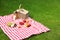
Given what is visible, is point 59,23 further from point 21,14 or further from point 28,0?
point 28,0

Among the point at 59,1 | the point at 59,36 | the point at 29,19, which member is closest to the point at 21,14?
the point at 29,19

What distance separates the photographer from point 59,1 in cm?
328

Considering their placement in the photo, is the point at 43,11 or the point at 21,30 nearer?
the point at 21,30

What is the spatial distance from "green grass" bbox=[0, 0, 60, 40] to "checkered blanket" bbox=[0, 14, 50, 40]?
0.06 metres

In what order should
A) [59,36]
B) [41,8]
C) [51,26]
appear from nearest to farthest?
[59,36] → [51,26] → [41,8]

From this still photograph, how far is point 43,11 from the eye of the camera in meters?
2.84

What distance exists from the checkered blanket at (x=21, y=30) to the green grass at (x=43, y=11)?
0.21 feet

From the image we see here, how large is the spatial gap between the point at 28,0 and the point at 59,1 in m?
0.64

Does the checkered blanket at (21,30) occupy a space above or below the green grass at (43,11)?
below

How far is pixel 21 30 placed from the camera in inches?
88.0

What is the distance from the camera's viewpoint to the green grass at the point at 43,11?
7.17 feet

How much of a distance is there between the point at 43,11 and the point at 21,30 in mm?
769

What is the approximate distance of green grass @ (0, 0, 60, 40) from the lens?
2.19 m

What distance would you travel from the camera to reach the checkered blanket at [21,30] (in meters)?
2.12
